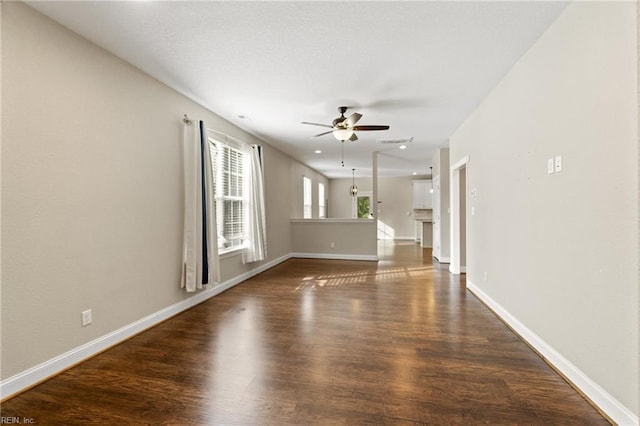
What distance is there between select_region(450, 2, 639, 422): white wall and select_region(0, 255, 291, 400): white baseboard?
362 centimetres

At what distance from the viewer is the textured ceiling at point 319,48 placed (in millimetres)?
2109

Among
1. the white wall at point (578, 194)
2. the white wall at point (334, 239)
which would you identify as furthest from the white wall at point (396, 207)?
the white wall at point (578, 194)

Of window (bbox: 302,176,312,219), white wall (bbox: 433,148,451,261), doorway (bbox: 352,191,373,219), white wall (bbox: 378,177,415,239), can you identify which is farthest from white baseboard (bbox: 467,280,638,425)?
doorway (bbox: 352,191,373,219)

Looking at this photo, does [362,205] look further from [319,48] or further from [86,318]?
[86,318]

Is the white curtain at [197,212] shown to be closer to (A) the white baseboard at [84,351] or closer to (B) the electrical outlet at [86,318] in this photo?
(A) the white baseboard at [84,351]

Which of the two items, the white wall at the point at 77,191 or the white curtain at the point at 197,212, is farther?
the white curtain at the point at 197,212

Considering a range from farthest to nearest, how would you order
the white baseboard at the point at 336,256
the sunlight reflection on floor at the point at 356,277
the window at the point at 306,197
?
the window at the point at 306,197
the white baseboard at the point at 336,256
the sunlight reflection on floor at the point at 356,277

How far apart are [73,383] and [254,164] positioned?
3779 millimetres

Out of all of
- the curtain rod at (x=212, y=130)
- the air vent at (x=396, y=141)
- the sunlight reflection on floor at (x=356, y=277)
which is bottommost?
the sunlight reflection on floor at (x=356, y=277)

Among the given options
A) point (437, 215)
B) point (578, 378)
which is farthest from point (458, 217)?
point (578, 378)

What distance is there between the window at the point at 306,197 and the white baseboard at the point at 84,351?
520 cm

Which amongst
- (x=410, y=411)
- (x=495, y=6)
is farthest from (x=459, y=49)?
(x=410, y=411)

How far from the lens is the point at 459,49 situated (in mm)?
2604

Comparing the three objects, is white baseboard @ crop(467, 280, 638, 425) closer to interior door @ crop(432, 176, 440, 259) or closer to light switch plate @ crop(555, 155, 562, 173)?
light switch plate @ crop(555, 155, 562, 173)
